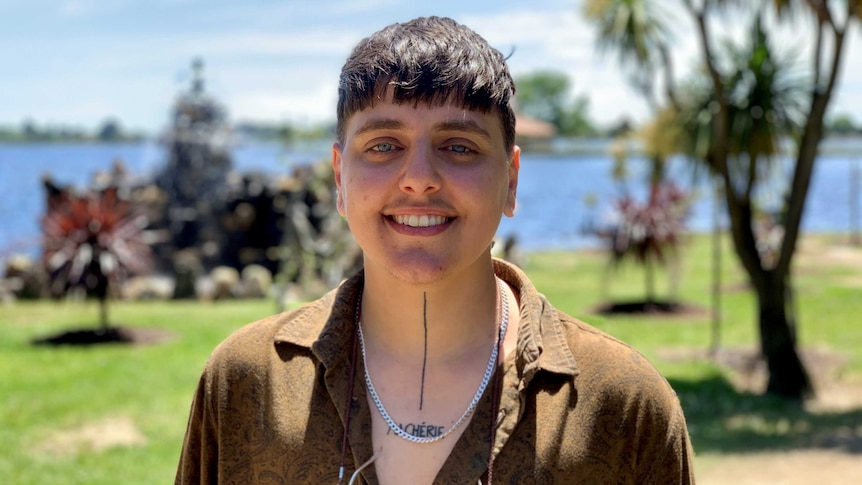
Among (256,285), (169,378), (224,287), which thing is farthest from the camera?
(256,285)

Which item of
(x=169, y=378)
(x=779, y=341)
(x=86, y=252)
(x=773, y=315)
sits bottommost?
(x=169, y=378)

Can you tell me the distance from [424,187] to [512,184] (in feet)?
0.99

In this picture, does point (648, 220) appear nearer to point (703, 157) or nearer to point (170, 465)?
point (703, 157)

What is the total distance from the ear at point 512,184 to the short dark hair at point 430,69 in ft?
0.27

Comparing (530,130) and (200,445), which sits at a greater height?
(200,445)

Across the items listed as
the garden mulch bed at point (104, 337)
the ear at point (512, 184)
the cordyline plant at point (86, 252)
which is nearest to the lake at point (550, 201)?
the cordyline plant at point (86, 252)

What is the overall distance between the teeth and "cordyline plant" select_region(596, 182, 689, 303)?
44.2 ft

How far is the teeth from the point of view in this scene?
1650 millimetres

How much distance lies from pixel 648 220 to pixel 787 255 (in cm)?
493

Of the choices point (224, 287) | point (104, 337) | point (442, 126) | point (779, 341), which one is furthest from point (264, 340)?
point (224, 287)

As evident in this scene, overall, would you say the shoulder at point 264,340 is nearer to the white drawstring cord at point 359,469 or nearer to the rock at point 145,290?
the white drawstring cord at point 359,469

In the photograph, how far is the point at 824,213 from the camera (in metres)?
43.9

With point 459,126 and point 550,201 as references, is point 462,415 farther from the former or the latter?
point 550,201

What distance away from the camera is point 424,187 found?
163cm
